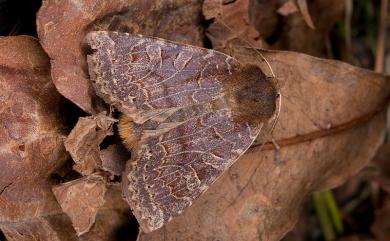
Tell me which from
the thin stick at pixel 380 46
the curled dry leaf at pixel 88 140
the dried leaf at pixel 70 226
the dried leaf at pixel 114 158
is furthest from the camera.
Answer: the thin stick at pixel 380 46

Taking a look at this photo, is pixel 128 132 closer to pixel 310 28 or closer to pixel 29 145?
pixel 29 145

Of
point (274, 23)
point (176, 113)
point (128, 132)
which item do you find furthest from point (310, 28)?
point (128, 132)

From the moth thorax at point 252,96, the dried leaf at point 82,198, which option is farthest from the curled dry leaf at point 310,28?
the dried leaf at point 82,198

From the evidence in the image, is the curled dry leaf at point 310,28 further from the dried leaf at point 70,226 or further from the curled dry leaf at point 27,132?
the curled dry leaf at point 27,132

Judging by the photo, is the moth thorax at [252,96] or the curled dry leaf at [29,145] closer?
the curled dry leaf at [29,145]

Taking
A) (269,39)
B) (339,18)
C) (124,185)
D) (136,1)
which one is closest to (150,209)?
(124,185)

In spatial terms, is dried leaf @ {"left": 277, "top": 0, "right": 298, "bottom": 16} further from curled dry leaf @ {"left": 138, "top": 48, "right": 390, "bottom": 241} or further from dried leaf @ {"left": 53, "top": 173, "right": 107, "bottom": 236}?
dried leaf @ {"left": 53, "top": 173, "right": 107, "bottom": 236}

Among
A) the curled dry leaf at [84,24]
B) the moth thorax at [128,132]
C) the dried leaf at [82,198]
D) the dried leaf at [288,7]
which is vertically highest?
the curled dry leaf at [84,24]

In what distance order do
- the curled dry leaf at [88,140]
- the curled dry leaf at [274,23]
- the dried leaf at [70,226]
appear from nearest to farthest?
the curled dry leaf at [88,140] < the dried leaf at [70,226] < the curled dry leaf at [274,23]
